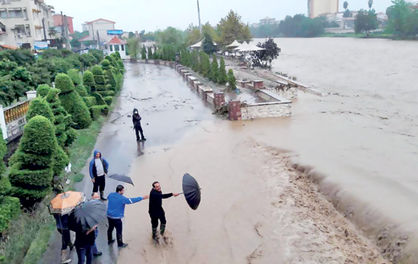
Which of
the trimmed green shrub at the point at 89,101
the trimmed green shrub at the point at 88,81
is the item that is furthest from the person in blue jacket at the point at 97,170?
the trimmed green shrub at the point at 88,81

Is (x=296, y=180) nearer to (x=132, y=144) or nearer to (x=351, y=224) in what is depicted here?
(x=351, y=224)

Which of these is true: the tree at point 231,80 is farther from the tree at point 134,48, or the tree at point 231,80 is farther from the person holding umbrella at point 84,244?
the tree at point 134,48

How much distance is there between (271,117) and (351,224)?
342 inches

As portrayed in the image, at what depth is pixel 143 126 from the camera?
16.0 metres

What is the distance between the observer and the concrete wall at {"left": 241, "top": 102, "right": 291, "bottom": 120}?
636 inches

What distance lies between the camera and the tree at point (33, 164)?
7719 millimetres

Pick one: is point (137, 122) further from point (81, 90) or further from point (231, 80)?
point (231, 80)

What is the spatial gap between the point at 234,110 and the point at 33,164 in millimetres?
9475

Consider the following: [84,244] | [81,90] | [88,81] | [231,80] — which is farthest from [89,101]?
[84,244]

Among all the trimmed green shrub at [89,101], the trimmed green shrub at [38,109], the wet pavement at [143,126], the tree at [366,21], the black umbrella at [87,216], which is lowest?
the wet pavement at [143,126]

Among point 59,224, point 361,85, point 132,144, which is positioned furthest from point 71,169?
point 361,85

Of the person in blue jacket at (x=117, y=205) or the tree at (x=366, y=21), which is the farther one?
the tree at (x=366, y=21)

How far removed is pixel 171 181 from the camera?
1013 centimetres

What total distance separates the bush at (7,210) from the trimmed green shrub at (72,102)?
7046 mm
